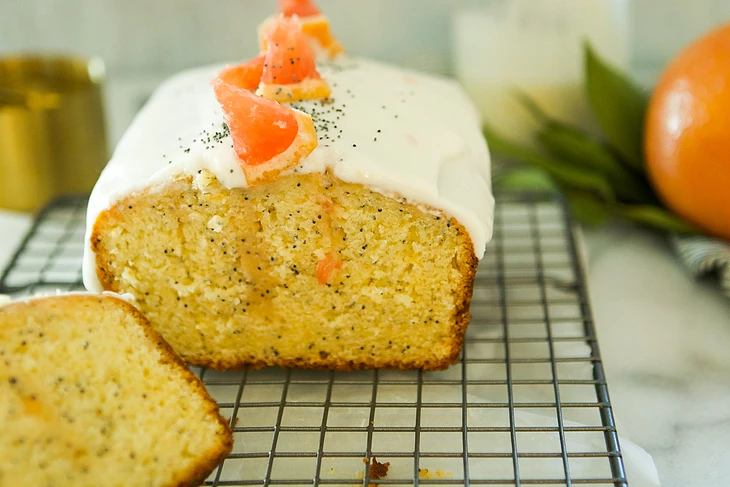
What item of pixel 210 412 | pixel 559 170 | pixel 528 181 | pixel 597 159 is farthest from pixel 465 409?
pixel 597 159

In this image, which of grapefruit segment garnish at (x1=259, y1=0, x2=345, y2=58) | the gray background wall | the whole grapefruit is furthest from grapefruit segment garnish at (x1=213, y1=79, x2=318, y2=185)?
the gray background wall

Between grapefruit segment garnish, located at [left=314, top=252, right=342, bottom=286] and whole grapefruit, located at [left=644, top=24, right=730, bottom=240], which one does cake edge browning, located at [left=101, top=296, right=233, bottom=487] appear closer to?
grapefruit segment garnish, located at [left=314, top=252, right=342, bottom=286]

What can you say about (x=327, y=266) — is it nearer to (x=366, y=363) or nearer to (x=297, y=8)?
(x=366, y=363)

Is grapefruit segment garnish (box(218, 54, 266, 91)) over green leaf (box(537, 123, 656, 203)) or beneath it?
over

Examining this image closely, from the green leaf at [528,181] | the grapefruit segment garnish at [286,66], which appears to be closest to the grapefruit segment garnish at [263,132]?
the grapefruit segment garnish at [286,66]

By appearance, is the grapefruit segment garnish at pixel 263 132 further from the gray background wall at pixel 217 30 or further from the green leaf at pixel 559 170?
the gray background wall at pixel 217 30

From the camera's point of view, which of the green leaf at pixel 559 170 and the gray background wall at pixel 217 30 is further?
the gray background wall at pixel 217 30
